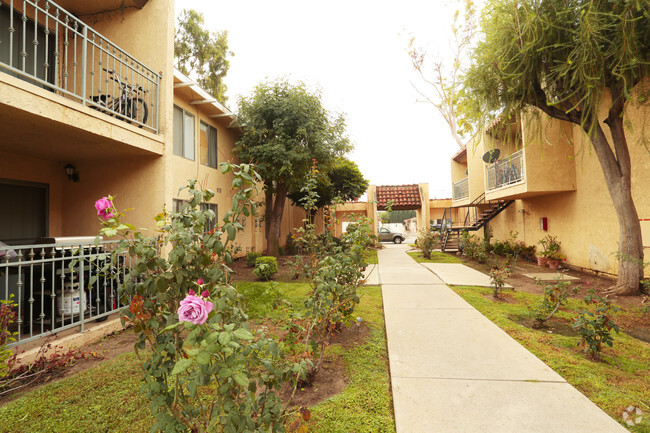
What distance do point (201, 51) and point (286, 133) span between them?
12903 millimetres

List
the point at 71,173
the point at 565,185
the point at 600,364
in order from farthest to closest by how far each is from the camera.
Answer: the point at 565,185 < the point at 71,173 < the point at 600,364

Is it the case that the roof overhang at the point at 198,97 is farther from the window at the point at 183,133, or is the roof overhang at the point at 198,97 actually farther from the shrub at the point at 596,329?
the shrub at the point at 596,329

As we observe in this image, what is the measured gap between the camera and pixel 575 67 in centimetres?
562

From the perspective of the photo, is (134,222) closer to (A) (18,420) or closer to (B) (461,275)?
(A) (18,420)

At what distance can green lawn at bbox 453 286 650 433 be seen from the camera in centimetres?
254

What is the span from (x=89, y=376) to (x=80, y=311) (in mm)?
1206

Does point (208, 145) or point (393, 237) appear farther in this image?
point (393, 237)

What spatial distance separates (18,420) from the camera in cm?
235

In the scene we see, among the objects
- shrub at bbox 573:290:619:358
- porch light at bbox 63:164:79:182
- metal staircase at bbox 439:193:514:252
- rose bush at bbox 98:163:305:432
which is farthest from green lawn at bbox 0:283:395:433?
metal staircase at bbox 439:193:514:252

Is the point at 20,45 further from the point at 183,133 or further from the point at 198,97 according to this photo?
the point at 198,97

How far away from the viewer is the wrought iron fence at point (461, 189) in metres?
16.8

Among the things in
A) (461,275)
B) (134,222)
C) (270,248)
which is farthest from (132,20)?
(461,275)

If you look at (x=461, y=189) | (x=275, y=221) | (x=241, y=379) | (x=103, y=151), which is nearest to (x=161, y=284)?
(x=241, y=379)

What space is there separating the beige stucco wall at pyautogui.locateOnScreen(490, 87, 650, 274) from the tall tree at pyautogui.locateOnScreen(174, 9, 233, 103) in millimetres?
18438
